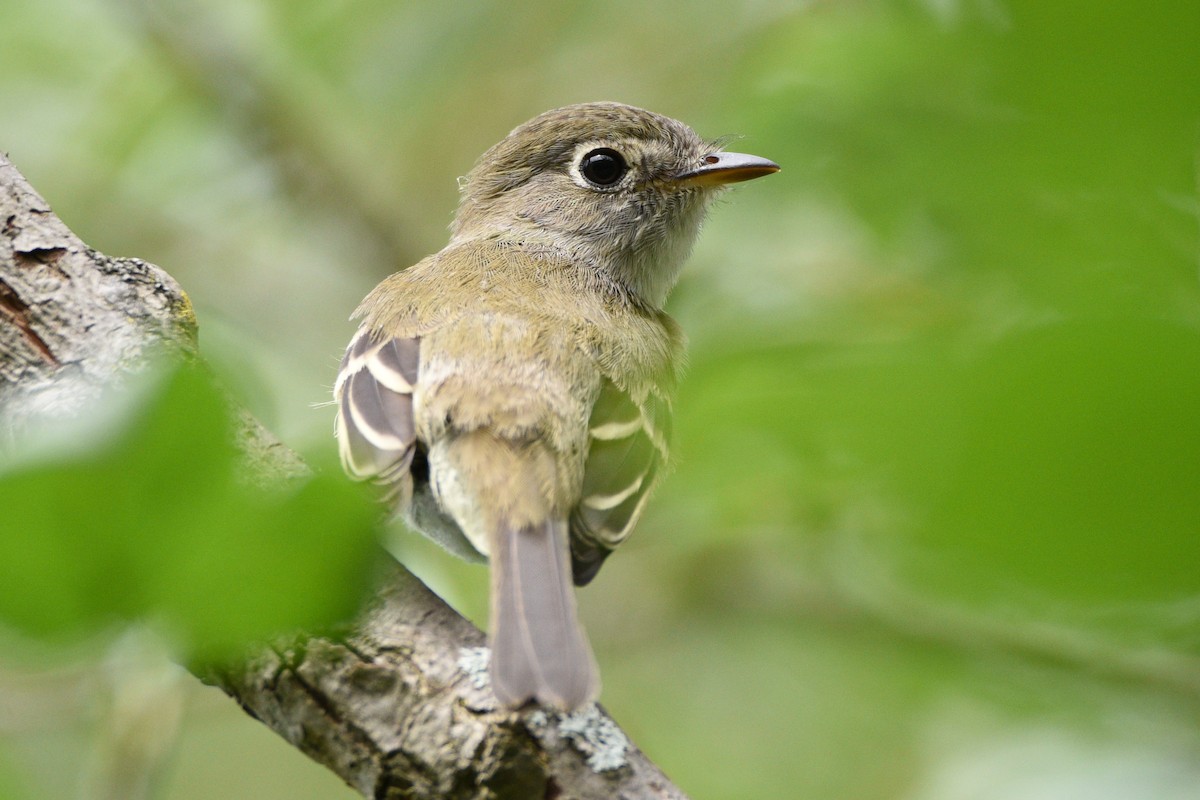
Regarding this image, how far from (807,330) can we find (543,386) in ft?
3.75

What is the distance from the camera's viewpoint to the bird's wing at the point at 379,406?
2.89 meters

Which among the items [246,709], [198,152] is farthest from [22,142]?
[246,709]

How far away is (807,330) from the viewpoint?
2186 mm

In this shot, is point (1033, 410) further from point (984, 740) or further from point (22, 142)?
point (22, 142)

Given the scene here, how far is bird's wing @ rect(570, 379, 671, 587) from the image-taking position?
294 centimetres

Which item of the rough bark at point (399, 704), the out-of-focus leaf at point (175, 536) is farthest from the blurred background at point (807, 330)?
the rough bark at point (399, 704)

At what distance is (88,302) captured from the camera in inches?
99.8

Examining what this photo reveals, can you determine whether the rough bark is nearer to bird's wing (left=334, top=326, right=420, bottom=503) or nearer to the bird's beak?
bird's wing (left=334, top=326, right=420, bottom=503)

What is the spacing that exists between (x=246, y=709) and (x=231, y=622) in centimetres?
122

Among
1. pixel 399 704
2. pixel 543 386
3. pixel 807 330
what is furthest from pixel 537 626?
pixel 543 386

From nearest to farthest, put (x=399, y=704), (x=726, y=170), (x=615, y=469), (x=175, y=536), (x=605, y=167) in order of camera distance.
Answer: (x=175, y=536)
(x=399, y=704)
(x=615, y=469)
(x=726, y=170)
(x=605, y=167)

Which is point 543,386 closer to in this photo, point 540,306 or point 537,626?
point 540,306

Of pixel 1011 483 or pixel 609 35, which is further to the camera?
pixel 609 35

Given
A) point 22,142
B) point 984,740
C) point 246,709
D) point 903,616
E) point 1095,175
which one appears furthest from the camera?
point 22,142
